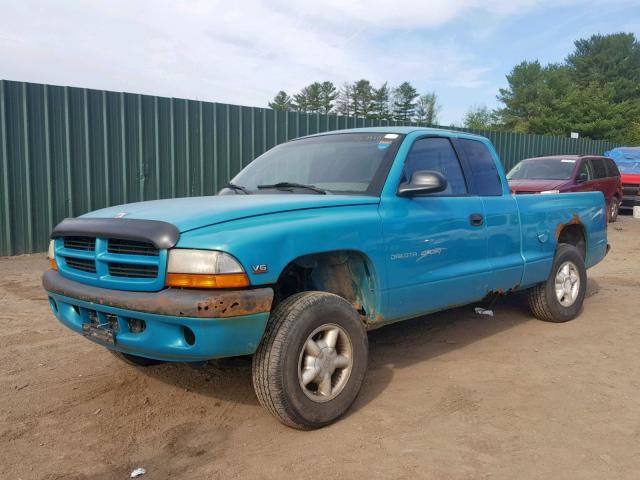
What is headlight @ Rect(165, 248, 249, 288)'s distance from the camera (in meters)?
2.79

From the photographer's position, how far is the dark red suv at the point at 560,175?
12.0 m

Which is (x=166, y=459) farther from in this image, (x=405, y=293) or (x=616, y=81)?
(x=616, y=81)

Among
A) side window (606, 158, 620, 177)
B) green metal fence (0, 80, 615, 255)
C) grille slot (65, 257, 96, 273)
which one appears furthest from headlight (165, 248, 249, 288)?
side window (606, 158, 620, 177)

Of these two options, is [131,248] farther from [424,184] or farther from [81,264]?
[424,184]

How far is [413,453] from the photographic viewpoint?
2924mm

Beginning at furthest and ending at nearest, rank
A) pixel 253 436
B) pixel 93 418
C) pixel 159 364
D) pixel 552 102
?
pixel 552 102 → pixel 159 364 → pixel 93 418 → pixel 253 436

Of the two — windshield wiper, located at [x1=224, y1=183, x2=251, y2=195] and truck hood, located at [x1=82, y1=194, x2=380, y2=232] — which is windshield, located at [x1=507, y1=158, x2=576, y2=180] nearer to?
windshield wiper, located at [x1=224, y1=183, x2=251, y2=195]

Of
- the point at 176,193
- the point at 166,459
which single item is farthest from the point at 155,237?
the point at 176,193

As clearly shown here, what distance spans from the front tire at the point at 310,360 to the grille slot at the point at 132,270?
68 centimetres

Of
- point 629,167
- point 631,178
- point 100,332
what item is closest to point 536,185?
point 631,178

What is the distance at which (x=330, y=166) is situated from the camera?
13.4 ft

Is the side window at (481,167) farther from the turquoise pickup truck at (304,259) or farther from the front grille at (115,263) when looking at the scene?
the front grille at (115,263)

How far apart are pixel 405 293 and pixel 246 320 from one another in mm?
1287

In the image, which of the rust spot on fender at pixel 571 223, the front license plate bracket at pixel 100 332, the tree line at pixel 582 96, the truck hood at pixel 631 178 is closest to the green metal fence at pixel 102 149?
the front license plate bracket at pixel 100 332
